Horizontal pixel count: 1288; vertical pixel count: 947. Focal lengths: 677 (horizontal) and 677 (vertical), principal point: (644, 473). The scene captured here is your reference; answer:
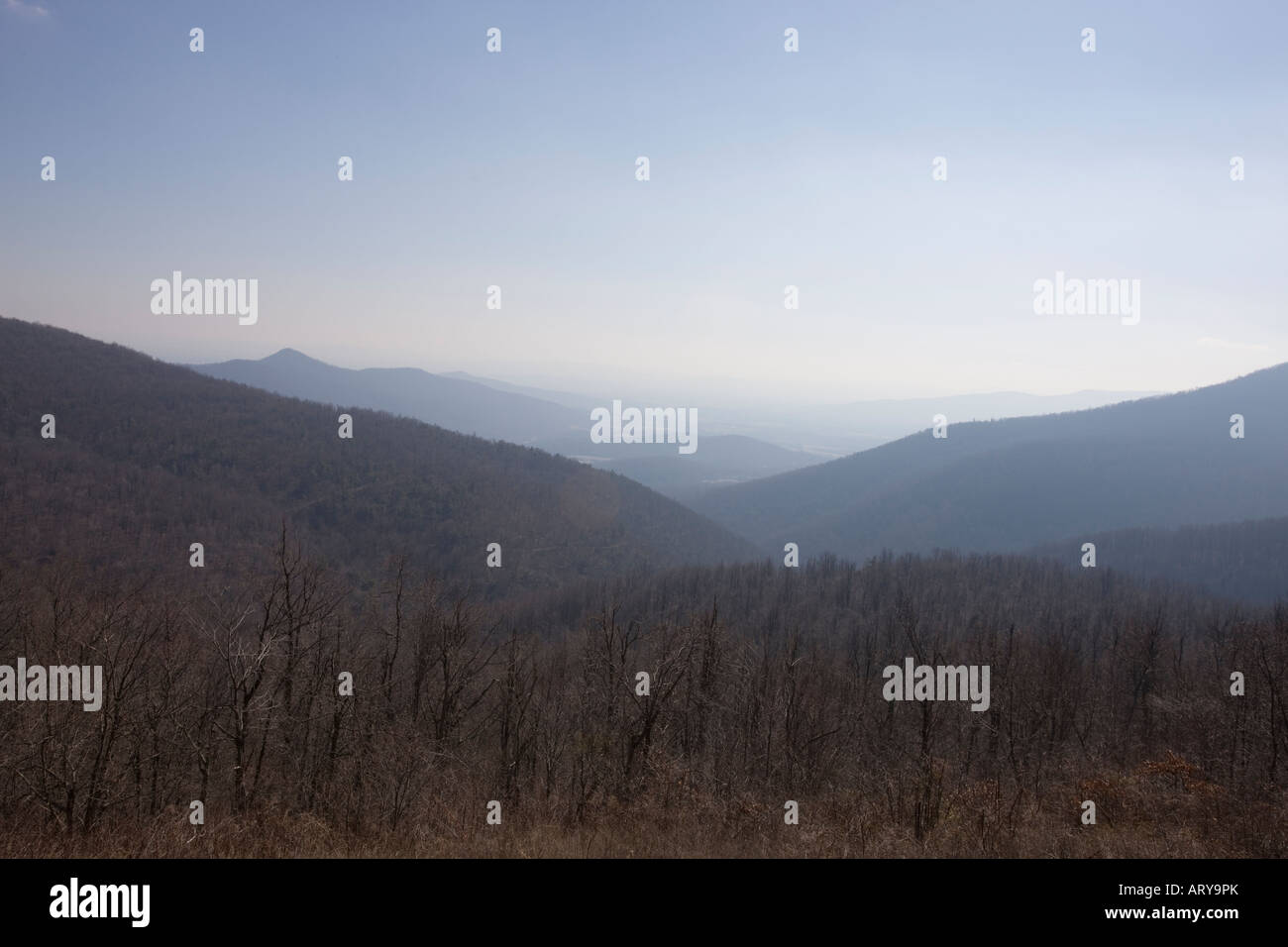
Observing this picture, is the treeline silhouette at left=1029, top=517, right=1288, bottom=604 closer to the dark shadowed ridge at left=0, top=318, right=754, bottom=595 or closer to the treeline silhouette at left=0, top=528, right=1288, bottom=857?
the dark shadowed ridge at left=0, top=318, right=754, bottom=595

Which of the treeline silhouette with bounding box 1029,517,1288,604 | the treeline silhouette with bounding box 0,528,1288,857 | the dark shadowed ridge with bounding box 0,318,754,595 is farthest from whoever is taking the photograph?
the treeline silhouette with bounding box 1029,517,1288,604

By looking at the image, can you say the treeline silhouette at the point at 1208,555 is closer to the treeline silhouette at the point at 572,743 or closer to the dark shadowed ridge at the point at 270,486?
the dark shadowed ridge at the point at 270,486

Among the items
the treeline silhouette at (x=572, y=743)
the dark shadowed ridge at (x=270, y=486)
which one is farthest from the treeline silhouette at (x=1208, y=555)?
the treeline silhouette at (x=572, y=743)

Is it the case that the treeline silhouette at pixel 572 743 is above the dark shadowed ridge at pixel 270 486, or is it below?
below

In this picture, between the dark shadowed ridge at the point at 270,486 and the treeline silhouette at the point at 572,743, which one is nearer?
the treeline silhouette at the point at 572,743

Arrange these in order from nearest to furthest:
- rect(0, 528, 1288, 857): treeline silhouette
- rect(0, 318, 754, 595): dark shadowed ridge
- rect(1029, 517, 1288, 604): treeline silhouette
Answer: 1. rect(0, 528, 1288, 857): treeline silhouette
2. rect(0, 318, 754, 595): dark shadowed ridge
3. rect(1029, 517, 1288, 604): treeline silhouette

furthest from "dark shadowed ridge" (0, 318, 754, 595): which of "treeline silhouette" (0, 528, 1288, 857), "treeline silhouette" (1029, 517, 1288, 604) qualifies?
"treeline silhouette" (1029, 517, 1288, 604)

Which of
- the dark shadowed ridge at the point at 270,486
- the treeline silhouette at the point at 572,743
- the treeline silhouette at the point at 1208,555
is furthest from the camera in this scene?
the treeline silhouette at the point at 1208,555

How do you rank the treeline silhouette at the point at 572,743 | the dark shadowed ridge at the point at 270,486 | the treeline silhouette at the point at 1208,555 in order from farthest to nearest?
the treeline silhouette at the point at 1208,555
the dark shadowed ridge at the point at 270,486
the treeline silhouette at the point at 572,743

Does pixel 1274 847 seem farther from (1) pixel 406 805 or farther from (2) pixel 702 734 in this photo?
(2) pixel 702 734
